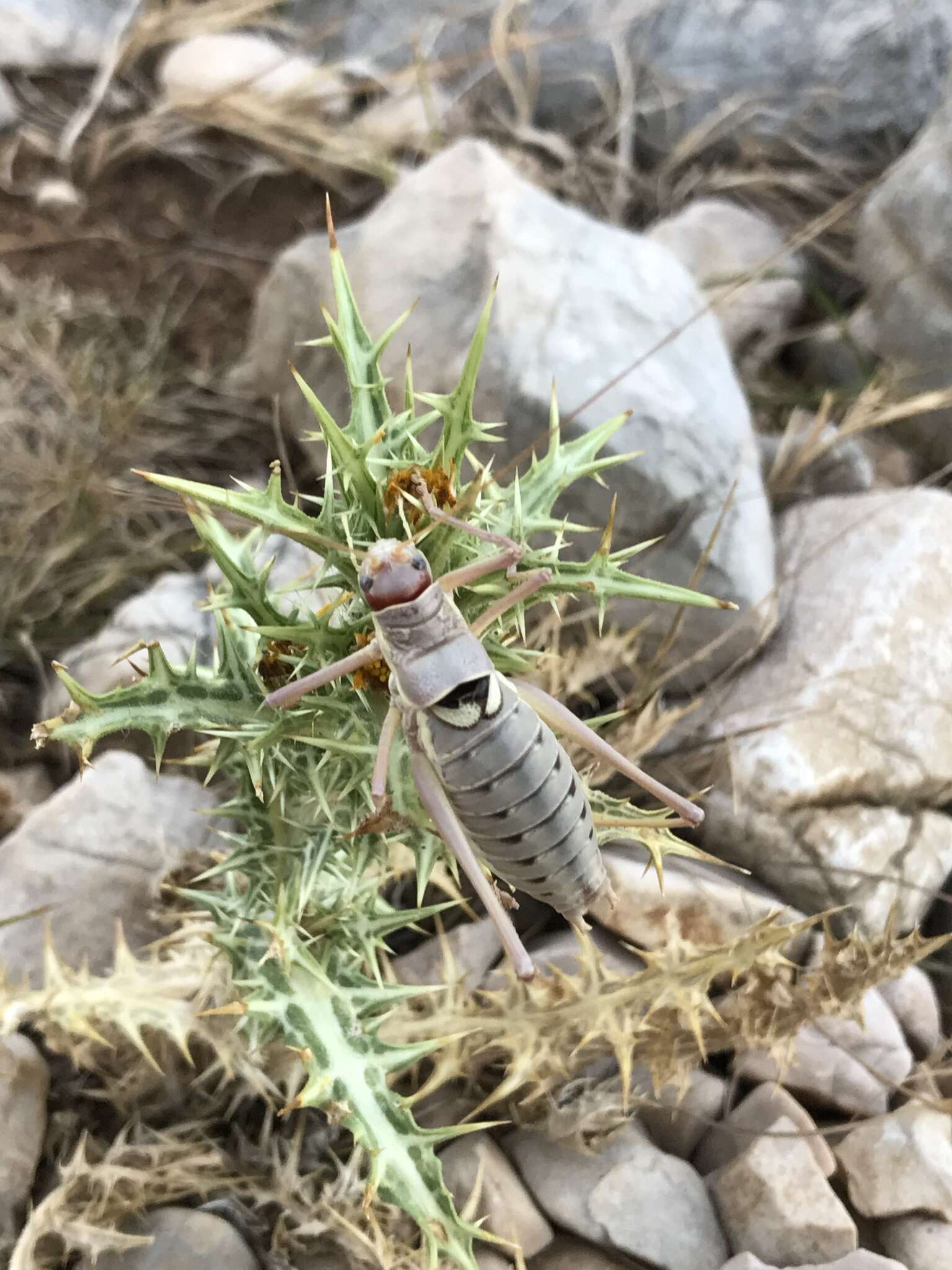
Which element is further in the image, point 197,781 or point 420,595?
point 197,781

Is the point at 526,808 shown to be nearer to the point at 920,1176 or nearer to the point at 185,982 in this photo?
the point at 185,982

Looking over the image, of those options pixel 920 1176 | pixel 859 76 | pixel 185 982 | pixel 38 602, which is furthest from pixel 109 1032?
pixel 859 76

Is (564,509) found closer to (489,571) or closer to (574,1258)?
(489,571)

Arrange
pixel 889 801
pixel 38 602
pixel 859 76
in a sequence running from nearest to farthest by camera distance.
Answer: pixel 889 801 < pixel 38 602 < pixel 859 76

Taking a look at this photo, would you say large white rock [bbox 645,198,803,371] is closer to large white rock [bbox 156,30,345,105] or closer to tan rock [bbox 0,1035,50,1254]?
large white rock [bbox 156,30,345,105]

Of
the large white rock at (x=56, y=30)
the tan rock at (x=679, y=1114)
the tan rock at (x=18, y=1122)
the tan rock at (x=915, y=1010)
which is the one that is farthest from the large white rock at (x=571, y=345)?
the tan rock at (x=18, y=1122)

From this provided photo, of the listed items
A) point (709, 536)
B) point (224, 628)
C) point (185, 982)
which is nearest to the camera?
point (224, 628)
